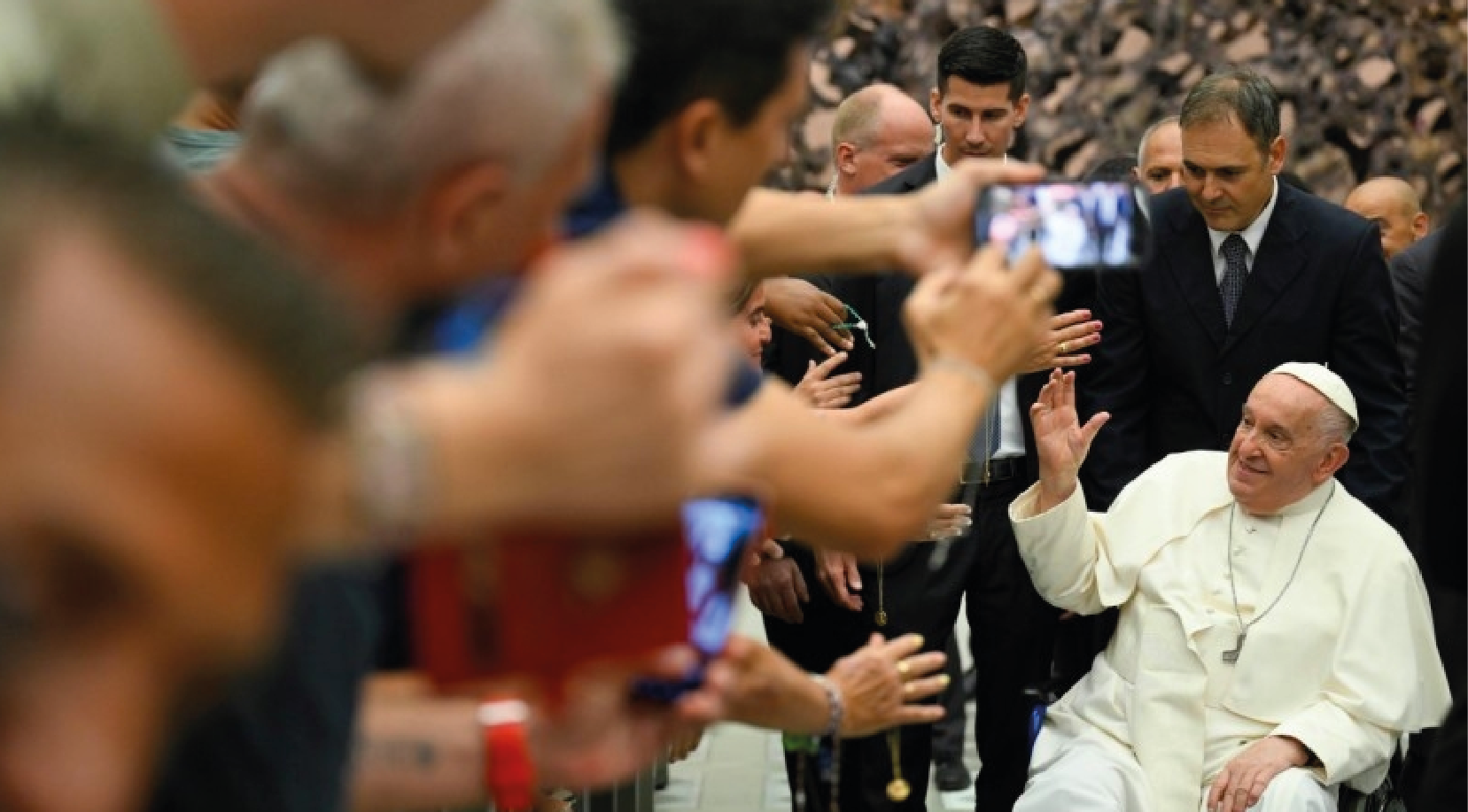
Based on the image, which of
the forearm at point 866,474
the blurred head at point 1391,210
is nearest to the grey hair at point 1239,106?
the blurred head at point 1391,210

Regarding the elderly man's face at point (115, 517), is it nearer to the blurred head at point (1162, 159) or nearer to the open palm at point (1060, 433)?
the open palm at point (1060, 433)

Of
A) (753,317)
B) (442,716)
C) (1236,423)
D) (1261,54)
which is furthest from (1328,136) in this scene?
(442,716)

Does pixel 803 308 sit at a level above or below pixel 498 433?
above

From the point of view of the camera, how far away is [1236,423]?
17.0 ft

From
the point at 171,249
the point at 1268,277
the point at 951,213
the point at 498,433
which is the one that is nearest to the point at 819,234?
the point at 951,213

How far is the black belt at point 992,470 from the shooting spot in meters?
4.93

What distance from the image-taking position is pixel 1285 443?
478 cm

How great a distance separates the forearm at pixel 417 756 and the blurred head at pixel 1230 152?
12.0 feet

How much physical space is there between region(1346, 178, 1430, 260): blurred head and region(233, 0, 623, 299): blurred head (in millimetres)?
6383

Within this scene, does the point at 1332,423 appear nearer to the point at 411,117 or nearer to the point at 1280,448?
the point at 1280,448

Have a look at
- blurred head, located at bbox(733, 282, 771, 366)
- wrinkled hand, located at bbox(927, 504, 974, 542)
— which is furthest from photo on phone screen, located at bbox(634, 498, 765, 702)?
wrinkled hand, located at bbox(927, 504, 974, 542)

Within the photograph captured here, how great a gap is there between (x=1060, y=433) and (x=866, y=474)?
283cm

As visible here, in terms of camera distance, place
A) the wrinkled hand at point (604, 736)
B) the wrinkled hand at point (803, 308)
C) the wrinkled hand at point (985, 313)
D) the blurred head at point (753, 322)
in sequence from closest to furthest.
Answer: the wrinkled hand at point (604, 736) < the wrinkled hand at point (985, 313) < the blurred head at point (753, 322) < the wrinkled hand at point (803, 308)

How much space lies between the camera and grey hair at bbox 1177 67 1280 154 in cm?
525
